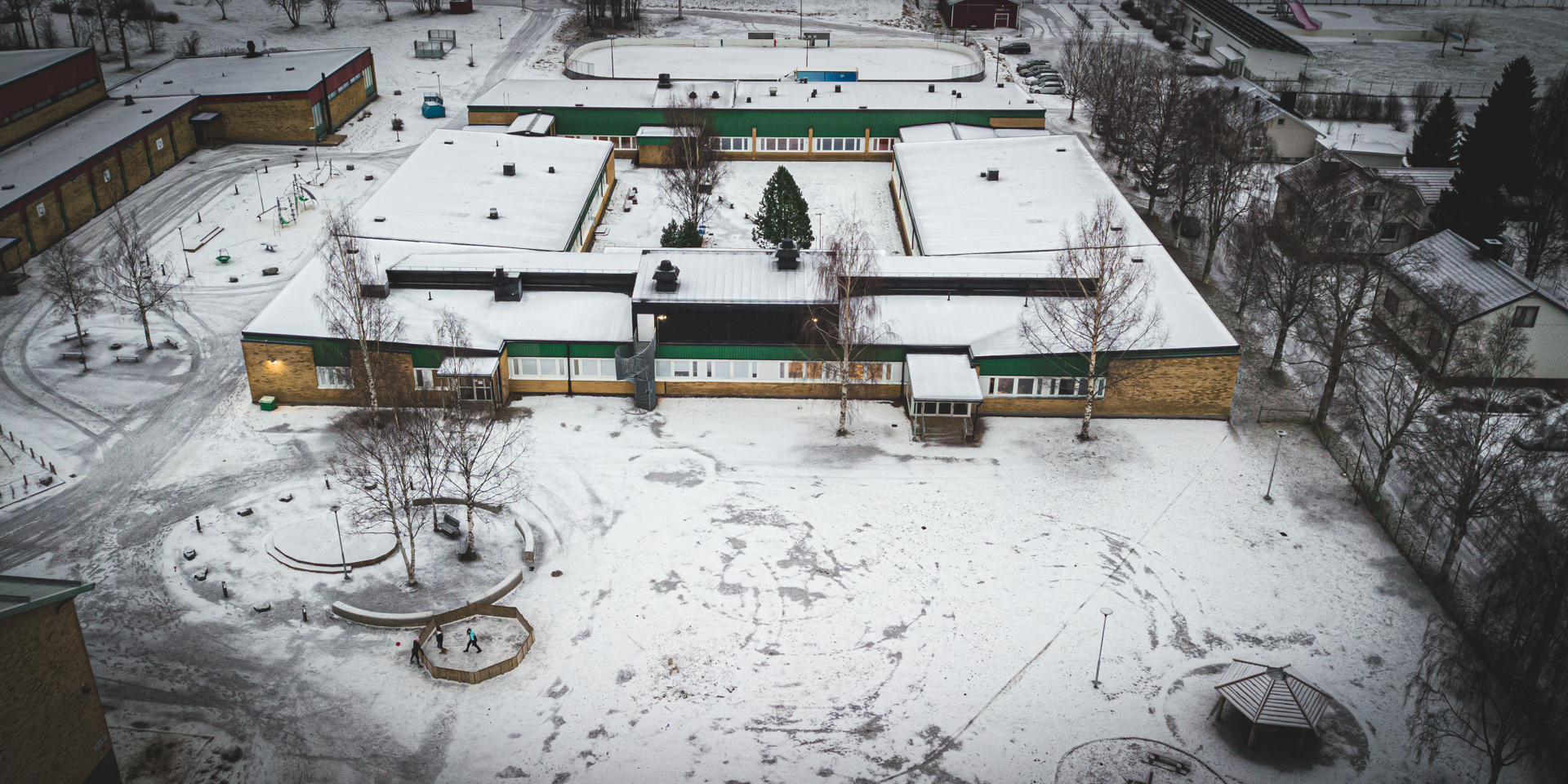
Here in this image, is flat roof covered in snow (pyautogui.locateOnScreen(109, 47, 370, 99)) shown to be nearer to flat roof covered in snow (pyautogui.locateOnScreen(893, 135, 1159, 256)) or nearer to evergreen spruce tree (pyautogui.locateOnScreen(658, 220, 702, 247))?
evergreen spruce tree (pyautogui.locateOnScreen(658, 220, 702, 247))

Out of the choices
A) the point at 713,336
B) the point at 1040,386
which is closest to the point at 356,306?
the point at 713,336

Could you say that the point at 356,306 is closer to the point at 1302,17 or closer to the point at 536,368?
the point at 536,368

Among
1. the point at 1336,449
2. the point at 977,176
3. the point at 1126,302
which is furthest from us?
the point at 977,176

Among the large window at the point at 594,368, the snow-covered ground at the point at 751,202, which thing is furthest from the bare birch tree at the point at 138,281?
the snow-covered ground at the point at 751,202

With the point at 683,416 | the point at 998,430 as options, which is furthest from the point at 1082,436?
the point at 683,416

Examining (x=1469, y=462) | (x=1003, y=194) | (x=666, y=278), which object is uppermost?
(x=1003, y=194)

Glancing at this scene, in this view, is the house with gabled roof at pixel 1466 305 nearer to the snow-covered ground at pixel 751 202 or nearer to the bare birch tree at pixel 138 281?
the snow-covered ground at pixel 751 202

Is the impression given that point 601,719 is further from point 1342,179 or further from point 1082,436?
point 1342,179
